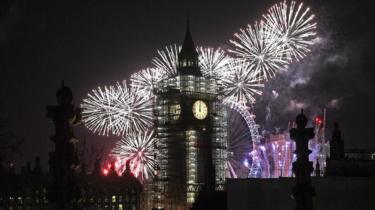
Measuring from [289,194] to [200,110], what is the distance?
5656 centimetres

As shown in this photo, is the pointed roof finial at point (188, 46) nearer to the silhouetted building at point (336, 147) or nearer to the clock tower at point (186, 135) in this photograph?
the clock tower at point (186, 135)

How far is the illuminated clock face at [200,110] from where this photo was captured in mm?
102312

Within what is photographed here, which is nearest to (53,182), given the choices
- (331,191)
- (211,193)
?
(331,191)

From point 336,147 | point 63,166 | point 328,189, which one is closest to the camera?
point 63,166

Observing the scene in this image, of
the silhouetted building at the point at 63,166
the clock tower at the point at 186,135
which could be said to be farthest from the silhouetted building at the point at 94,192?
the silhouetted building at the point at 63,166

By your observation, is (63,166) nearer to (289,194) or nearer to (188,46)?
(289,194)

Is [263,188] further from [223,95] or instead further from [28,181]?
[28,181]

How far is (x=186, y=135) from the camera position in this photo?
9900 centimetres

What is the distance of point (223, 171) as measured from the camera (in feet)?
334

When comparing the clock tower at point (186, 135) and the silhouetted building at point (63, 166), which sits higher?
the clock tower at point (186, 135)

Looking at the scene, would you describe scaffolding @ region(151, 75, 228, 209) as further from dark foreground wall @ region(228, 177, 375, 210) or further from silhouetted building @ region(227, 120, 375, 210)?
silhouetted building @ region(227, 120, 375, 210)

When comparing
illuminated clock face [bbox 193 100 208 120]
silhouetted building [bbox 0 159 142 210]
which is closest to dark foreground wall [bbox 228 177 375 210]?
illuminated clock face [bbox 193 100 208 120]

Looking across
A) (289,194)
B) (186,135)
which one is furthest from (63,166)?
(186,135)

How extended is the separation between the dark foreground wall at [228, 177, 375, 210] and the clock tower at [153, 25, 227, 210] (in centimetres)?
4065
